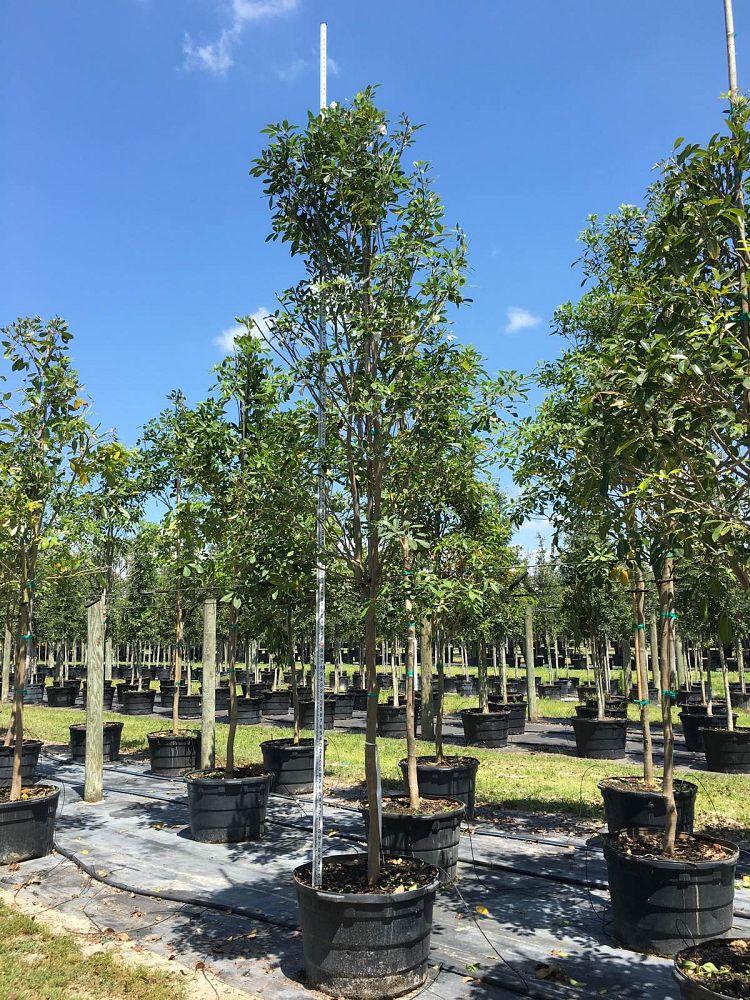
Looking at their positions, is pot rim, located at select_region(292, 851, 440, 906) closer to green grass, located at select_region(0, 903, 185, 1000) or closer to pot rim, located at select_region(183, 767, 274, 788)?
green grass, located at select_region(0, 903, 185, 1000)

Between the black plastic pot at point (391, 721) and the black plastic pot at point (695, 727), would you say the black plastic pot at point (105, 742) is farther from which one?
the black plastic pot at point (695, 727)

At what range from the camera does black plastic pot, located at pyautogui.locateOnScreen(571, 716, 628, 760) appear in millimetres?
13594

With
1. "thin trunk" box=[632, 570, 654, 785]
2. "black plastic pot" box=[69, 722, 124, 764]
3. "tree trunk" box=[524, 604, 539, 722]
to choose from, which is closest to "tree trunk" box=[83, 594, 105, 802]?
"black plastic pot" box=[69, 722, 124, 764]

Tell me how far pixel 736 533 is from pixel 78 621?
28.0m

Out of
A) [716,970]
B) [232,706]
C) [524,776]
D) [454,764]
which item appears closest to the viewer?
[716,970]

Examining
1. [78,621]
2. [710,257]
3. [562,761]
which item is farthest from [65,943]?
[78,621]

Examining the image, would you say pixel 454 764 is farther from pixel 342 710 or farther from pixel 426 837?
pixel 342 710

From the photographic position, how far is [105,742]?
13.7m

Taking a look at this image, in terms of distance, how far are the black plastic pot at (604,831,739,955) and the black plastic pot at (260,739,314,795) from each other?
6244 millimetres

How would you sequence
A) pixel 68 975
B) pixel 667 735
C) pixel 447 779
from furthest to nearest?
pixel 447 779 < pixel 667 735 < pixel 68 975

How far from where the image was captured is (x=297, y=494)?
539 centimetres

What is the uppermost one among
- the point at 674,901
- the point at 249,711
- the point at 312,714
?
the point at 674,901

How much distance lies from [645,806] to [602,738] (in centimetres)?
688

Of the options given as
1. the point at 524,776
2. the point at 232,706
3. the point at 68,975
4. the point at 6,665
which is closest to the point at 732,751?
the point at 524,776
